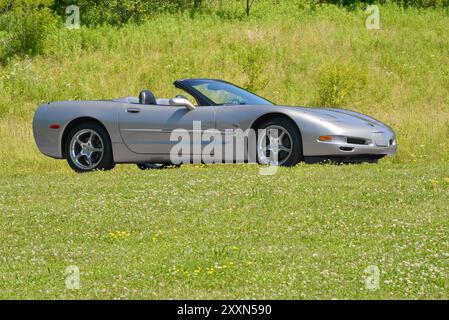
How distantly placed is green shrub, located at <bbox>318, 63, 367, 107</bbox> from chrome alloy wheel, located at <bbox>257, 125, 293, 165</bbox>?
1506 centimetres

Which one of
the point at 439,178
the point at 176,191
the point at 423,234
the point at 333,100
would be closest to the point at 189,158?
the point at 176,191

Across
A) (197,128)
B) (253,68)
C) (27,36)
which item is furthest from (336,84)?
(197,128)

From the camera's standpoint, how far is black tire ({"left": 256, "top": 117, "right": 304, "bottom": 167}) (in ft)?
44.1

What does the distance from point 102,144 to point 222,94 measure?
1.98 metres

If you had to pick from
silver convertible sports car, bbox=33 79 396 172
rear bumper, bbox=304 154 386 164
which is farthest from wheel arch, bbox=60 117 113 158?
rear bumper, bbox=304 154 386 164

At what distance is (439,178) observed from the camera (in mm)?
12453

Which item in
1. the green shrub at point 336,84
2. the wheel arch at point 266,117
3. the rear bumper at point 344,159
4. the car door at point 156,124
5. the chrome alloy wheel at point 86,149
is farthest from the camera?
the green shrub at point 336,84

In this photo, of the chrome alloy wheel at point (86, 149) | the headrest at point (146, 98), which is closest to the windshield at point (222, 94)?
the headrest at point (146, 98)

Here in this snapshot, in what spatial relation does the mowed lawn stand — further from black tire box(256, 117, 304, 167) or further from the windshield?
the windshield

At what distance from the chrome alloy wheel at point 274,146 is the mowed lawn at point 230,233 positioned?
32 cm

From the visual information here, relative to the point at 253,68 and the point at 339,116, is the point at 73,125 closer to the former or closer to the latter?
the point at 339,116

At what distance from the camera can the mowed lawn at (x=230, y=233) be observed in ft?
24.1

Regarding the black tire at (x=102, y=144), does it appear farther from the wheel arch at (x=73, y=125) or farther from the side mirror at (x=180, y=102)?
the side mirror at (x=180, y=102)
